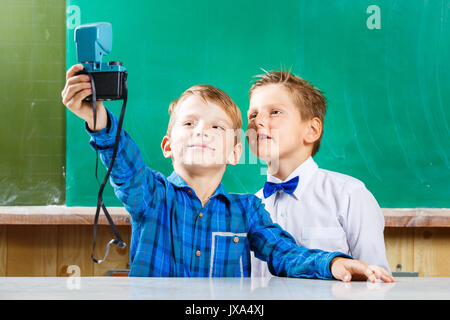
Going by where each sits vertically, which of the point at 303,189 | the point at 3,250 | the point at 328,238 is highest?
the point at 303,189

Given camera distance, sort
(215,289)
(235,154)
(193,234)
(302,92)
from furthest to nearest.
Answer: (302,92) < (235,154) < (193,234) < (215,289)

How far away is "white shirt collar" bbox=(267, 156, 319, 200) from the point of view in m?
1.16

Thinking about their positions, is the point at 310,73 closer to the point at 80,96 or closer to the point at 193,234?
the point at 193,234

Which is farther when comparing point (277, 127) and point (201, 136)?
point (277, 127)

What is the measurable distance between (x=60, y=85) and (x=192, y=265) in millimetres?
755

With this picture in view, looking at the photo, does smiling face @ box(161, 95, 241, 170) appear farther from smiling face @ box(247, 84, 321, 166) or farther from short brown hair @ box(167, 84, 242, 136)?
smiling face @ box(247, 84, 321, 166)

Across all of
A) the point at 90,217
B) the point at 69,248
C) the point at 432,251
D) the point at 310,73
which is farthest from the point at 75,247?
the point at 432,251

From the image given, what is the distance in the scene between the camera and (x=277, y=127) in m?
1.15

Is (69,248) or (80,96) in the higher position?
(80,96)

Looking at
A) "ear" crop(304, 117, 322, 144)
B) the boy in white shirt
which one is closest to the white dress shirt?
the boy in white shirt

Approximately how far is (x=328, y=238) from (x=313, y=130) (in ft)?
1.00

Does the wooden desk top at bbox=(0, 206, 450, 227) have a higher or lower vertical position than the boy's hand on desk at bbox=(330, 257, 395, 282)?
lower

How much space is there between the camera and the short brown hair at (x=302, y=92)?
4.01ft

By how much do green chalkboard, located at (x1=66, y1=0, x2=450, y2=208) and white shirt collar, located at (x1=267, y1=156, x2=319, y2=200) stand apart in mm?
174
